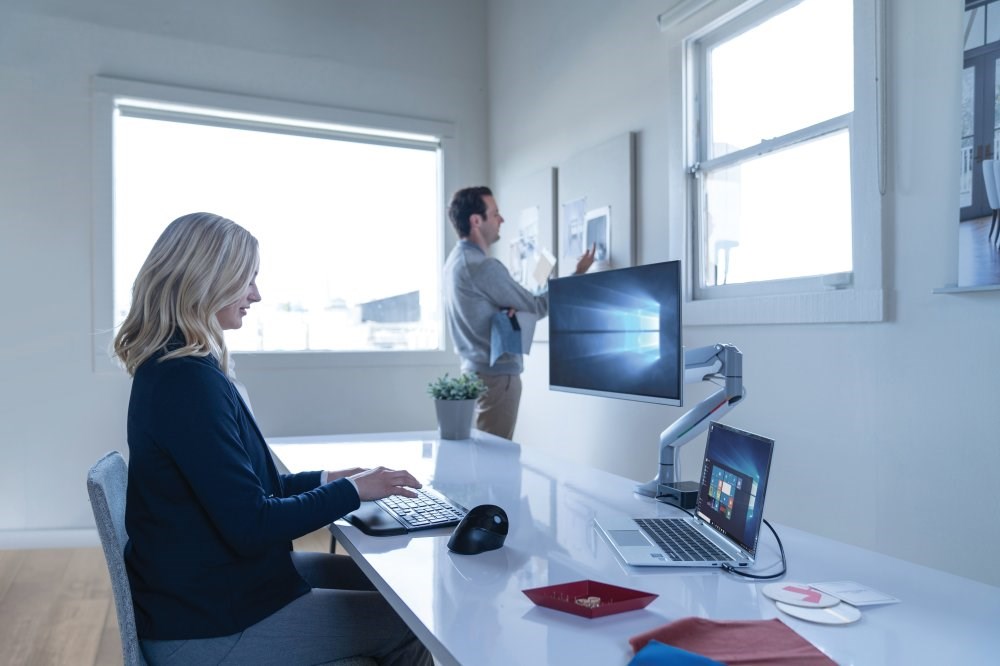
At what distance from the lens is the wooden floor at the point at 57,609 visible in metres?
2.29

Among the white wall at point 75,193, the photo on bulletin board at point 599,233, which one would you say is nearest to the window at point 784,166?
the photo on bulletin board at point 599,233

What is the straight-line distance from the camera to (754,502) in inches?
45.2

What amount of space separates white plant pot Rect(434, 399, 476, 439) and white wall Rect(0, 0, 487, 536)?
169 centimetres

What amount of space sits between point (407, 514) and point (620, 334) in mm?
707

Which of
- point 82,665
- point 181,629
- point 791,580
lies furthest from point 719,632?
point 82,665

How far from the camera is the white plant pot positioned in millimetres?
2365

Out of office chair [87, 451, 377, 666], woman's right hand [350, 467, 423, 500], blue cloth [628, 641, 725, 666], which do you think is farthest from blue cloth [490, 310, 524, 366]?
blue cloth [628, 641, 725, 666]

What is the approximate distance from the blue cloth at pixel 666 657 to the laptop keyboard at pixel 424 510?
63 cm

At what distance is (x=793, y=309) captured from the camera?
6.83 feet

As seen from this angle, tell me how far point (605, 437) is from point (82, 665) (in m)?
1.99

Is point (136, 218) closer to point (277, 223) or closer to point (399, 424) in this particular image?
point (277, 223)

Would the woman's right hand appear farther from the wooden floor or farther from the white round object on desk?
the wooden floor

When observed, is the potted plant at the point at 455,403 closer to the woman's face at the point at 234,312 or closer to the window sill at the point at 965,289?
the woman's face at the point at 234,312

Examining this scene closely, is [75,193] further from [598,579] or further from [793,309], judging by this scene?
[598,579]
